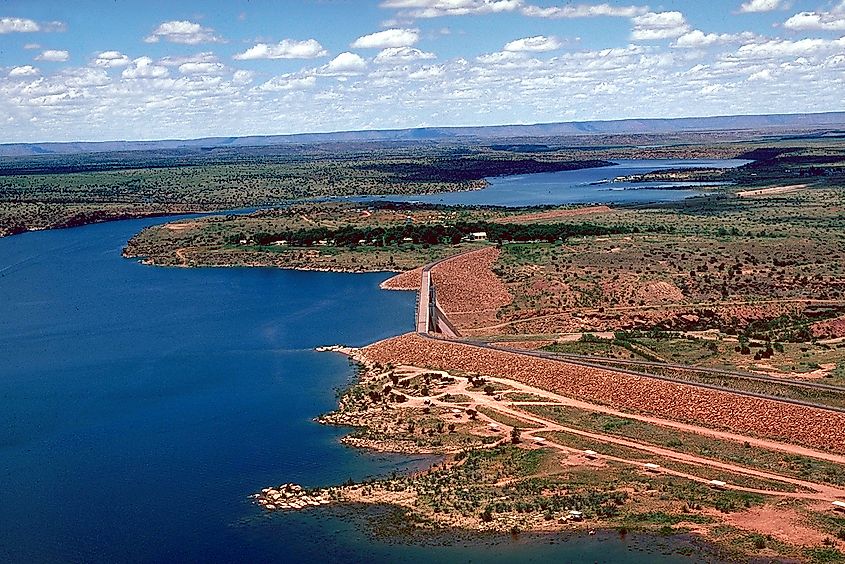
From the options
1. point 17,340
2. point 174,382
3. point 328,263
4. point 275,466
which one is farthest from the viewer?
point 328,263

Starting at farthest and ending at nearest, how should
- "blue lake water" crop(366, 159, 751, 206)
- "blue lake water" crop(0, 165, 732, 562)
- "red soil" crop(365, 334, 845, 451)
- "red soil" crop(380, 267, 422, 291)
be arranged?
"blue lake water" crop(366, 159, 751, 206), "red soil" crop(380, 267, 422, 291), "red soil" crop(365, 334, 845, 451), "blue lake water" crop(0, 165, 732, 562)

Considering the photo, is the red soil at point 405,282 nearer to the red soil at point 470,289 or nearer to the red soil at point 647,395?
the red soil at point 470,289

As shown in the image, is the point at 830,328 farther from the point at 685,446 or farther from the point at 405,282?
the point at 405,282

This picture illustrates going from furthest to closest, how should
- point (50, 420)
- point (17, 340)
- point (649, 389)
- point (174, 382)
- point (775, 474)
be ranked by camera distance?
point (17, 340) → point (174, 382) → point (50, 420) → point (649, 389) → point (775, 474)

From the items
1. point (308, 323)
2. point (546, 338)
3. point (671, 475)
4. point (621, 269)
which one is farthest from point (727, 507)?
point (621, 269)

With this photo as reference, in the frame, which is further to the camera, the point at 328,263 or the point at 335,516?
the point at 328,263

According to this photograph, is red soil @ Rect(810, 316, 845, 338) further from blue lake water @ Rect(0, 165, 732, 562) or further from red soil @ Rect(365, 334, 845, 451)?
blue lake water @ Rect(0, 165, 732, 562)

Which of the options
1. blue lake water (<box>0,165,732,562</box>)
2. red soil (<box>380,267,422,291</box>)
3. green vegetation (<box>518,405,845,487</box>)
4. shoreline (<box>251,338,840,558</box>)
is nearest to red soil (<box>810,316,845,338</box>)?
green vegetation (<box>518,405,845,487</box>)

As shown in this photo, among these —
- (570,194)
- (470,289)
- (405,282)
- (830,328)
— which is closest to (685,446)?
(830,328)

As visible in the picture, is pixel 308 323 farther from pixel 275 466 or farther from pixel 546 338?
pixel 275 466
